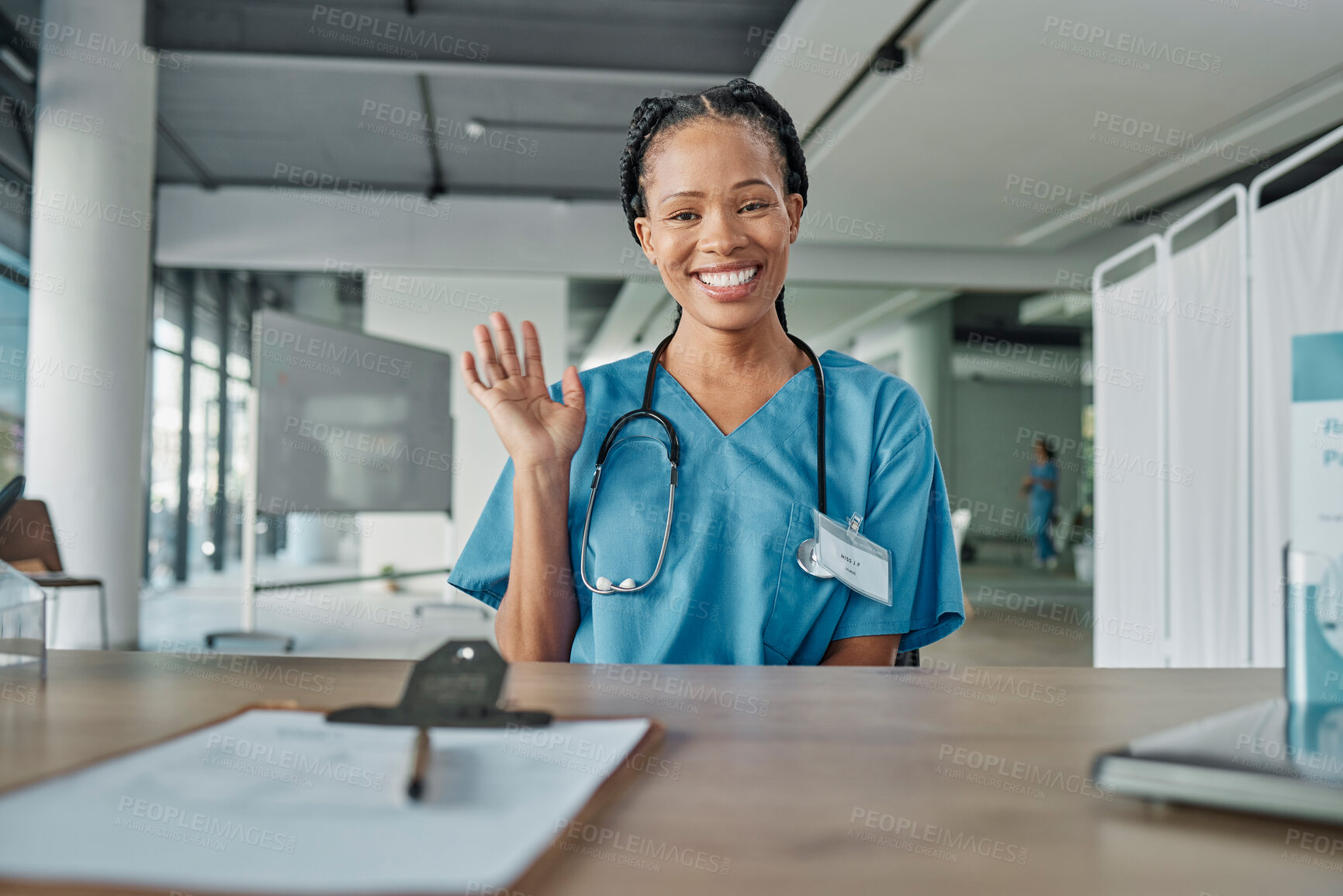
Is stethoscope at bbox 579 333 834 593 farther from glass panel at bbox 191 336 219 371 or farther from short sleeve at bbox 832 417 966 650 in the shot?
glass panel at bbox 191 336 219 371

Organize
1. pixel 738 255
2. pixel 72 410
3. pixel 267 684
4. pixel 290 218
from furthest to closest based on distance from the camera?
1. pixel 290 218
2. pixel 72 410
3. pixel 738 255
4. pixel 267 684

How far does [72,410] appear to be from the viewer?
4.36 metres

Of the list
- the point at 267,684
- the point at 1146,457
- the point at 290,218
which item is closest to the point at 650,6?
the point at 1146,457

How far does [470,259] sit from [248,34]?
9.39ft

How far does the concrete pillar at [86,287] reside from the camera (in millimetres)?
4305

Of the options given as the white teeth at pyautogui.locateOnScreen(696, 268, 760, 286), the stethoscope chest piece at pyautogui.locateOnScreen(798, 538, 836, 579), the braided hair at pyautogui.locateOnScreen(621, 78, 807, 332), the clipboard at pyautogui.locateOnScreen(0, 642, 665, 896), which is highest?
the braided hair at pyautogui.locateOnScreen(621, 78, 807, 332)

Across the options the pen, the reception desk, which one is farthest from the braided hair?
the pen

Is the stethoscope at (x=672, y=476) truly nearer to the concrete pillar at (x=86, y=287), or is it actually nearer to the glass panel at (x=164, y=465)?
the concrete pillar at (x=86, y=287)

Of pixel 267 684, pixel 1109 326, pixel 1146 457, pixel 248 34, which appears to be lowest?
pixel 267 684

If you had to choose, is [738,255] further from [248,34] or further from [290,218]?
[290,218]

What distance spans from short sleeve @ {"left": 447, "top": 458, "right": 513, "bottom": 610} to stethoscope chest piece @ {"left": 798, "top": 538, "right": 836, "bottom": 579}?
1.39ft

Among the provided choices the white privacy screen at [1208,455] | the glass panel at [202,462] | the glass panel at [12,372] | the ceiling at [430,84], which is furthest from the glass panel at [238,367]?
the white privacy screen at [1208,455]

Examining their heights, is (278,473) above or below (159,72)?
below

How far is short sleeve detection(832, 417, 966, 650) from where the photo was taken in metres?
1.14
